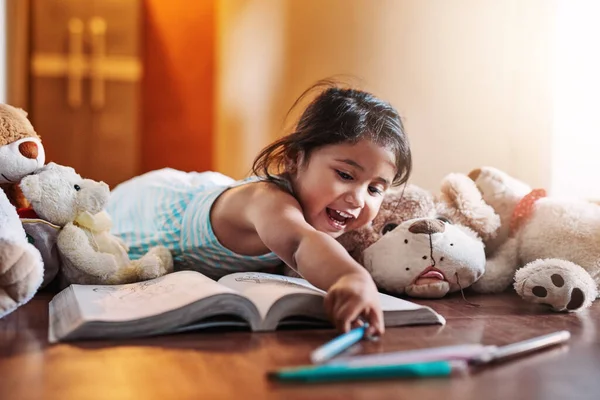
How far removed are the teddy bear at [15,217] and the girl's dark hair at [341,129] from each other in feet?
1.29

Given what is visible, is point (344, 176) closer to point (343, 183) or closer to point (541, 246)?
point (343, 183)

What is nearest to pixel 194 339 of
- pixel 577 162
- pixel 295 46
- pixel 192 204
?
pixel 192 204

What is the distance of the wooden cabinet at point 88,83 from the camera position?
319 centimetres

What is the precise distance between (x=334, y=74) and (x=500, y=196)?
1329 mm

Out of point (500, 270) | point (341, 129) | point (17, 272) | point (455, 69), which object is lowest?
point (500, 270)

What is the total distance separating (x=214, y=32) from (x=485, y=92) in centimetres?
173

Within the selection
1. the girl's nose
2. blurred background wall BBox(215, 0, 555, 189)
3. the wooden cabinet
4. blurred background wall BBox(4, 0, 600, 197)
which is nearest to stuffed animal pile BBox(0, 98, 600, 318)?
the girl's nose

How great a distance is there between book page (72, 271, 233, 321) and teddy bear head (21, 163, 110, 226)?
154 millimetres

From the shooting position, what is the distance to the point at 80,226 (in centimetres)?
114

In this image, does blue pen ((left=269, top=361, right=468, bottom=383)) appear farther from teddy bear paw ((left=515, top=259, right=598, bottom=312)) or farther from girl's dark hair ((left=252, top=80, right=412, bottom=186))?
girl's dark hair ((left=252, top=80, right=412, bottom=186))

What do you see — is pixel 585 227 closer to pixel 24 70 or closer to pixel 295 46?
pixel 295 46

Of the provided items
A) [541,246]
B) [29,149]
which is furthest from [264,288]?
[541,246]

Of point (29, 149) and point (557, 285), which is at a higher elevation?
point (29, 149)

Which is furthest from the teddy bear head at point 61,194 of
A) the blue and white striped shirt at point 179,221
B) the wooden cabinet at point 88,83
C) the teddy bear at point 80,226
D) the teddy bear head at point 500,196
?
the wooden cabinet at point 88,83
